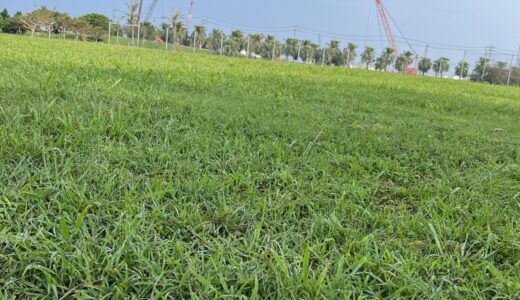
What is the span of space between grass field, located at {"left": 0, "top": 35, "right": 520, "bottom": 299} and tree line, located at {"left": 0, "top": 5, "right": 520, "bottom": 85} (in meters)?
22.8

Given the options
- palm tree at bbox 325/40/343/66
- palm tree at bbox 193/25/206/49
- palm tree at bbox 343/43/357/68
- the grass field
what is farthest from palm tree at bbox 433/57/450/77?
the grass field

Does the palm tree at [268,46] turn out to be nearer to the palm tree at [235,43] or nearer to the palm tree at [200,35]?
the palm tree at [235,43]

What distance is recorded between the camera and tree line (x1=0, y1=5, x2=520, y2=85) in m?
25.0

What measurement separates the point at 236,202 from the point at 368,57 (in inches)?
1123

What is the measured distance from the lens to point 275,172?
2018 mm

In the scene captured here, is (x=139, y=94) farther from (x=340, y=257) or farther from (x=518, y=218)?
(x=518, y=218)

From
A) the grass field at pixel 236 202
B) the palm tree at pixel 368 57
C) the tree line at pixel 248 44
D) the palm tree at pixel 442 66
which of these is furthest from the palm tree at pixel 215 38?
the grass field at pixel 236 202

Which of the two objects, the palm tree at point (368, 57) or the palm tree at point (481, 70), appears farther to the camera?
the palm tree at point (368, 57)

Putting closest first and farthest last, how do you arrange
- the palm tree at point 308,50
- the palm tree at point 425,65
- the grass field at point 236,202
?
the grass field at point 236,202, the palm tree at point 425,65, the palm tree at point 308,50

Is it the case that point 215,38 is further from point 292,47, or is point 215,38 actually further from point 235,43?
point 292,47

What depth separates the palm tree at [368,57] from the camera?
2820 cm

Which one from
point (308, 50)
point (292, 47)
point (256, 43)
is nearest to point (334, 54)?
point (308, 50)

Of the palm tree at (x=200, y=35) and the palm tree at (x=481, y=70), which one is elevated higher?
the palm tree at (x=200, y=35)

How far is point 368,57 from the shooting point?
1121 inches
